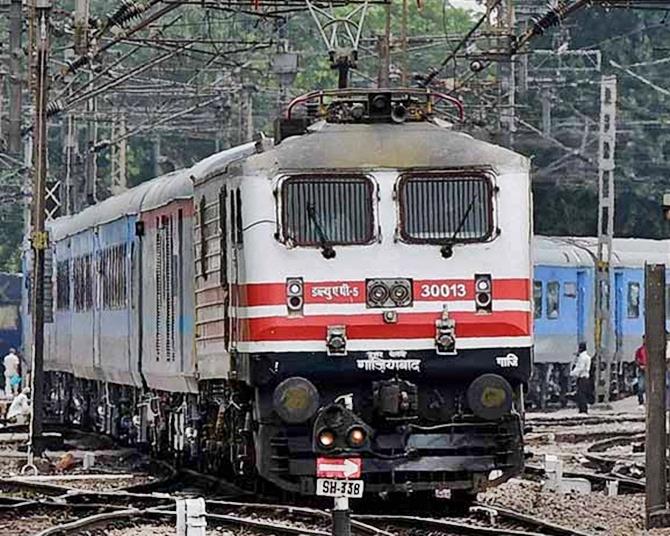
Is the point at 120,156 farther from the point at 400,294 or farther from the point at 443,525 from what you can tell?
the point at 443,525

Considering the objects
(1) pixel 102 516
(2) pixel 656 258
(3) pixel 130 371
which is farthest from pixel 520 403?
(2) pixel 656 258

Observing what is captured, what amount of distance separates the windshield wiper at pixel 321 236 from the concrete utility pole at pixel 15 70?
12.4 metres

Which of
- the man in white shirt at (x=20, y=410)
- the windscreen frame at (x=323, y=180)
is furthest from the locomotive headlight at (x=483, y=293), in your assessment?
the man in white shirt at (x=20, y=410)

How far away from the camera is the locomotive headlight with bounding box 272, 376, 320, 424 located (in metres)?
14.7

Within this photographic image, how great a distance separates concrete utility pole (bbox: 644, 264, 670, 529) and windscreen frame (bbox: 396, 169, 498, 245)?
4.14 ft

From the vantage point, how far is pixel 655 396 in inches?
604

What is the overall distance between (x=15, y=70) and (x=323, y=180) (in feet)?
45.2

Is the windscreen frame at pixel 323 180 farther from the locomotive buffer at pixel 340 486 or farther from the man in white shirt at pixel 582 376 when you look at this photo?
the man in white shirt at pixel 582 376

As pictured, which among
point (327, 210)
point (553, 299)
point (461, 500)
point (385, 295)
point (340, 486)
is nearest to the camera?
point (340, 486)

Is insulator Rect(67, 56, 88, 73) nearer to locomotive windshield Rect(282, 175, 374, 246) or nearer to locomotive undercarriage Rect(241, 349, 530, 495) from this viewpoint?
locomotive windshield Rect(282, 175, 374, 246)

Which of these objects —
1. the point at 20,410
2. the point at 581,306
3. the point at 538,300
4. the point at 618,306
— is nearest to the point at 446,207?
the point at 20,410

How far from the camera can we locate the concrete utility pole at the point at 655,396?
1516 centimetres

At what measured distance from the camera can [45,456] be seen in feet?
80.0

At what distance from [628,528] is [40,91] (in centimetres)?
1079
